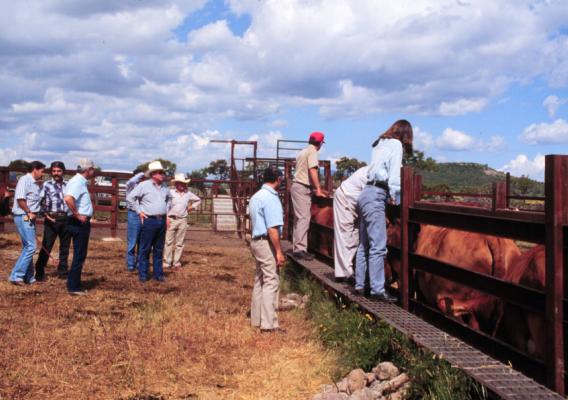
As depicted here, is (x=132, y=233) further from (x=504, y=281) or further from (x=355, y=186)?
(x=504, y=281)

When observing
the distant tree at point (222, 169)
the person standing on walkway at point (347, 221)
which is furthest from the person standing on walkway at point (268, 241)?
→ the distant tree at point (222, 169)

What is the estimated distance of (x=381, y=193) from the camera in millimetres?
6238

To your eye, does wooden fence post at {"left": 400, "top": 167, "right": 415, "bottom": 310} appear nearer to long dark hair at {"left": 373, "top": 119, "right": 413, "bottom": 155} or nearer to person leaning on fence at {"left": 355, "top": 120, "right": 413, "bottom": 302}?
person leaning on fence at {"left": 355, "top": 120, "right": 413, "bottom": 302}

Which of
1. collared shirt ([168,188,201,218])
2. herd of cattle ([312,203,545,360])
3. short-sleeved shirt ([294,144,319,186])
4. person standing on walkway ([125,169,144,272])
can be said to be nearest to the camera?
herd of cattle ([312,203,545,360])

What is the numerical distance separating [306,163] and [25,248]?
4057mm

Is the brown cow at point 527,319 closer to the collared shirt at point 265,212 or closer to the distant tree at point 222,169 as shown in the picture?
the collared shirt at point 265,212

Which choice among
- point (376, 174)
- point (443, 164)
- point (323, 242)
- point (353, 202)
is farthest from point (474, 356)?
point (443, 164)

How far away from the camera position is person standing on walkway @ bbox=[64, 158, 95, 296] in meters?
8.27

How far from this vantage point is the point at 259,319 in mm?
7016

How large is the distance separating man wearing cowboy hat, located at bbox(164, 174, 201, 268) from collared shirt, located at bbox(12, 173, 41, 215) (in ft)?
8.24

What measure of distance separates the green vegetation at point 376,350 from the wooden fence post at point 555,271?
0.44 metres

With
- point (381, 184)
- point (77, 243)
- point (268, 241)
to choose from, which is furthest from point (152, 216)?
point (381, 184)

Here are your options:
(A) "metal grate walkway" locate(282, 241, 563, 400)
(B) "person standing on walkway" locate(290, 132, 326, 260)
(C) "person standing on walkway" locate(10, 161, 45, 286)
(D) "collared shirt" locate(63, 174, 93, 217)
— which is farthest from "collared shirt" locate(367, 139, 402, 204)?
(C) "person standing on walkway" locate(10, 161, 45, 286)

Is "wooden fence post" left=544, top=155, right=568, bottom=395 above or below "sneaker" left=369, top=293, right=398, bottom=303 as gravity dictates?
above
